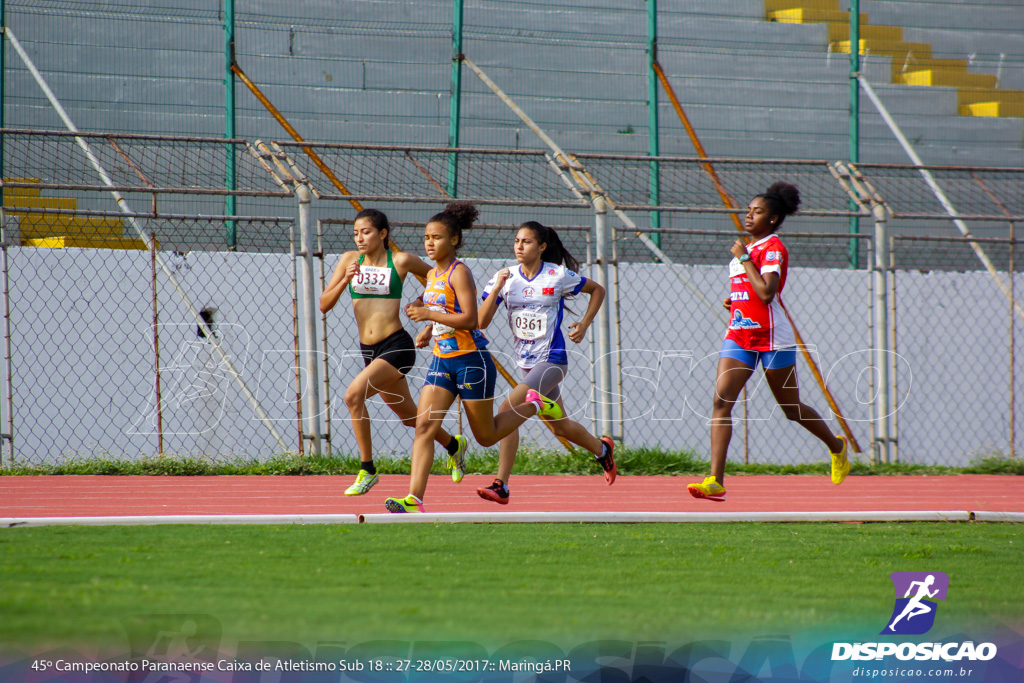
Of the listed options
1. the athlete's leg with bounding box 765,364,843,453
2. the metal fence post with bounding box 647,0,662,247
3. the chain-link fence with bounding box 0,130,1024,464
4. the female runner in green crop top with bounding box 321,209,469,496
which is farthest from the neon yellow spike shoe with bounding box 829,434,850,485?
the metal fence post with bounding box 647,0,662,247

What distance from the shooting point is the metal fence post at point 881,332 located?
28.7 ft

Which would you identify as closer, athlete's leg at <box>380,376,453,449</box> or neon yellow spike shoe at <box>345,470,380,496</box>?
neon yellow spike shoe at <box>345,470,380,496</box>

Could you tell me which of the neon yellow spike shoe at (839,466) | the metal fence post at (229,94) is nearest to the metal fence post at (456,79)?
the metal fence post at (229,94)

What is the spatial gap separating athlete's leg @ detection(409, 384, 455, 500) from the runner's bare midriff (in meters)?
1.01

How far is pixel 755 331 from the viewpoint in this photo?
6.15 metres

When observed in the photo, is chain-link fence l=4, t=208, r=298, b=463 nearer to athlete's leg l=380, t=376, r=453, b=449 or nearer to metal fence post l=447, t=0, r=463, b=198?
athlete's leg l=380, t=376, r=453, b=449

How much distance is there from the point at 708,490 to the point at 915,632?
3020mm

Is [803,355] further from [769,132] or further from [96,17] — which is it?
[96,17]

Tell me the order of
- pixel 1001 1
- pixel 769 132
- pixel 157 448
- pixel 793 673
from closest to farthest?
1. pixel 793 673
2. pixel 157 448
3. pixel 769 132
4. pixel 1001 1

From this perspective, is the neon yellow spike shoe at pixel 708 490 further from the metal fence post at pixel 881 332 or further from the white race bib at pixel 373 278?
the metal fence post at pixel 881 332

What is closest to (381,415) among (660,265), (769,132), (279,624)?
(660,265)

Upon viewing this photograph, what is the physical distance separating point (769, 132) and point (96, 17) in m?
8.50

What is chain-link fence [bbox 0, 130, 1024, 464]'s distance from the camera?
8.37 m

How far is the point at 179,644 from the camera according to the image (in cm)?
261
